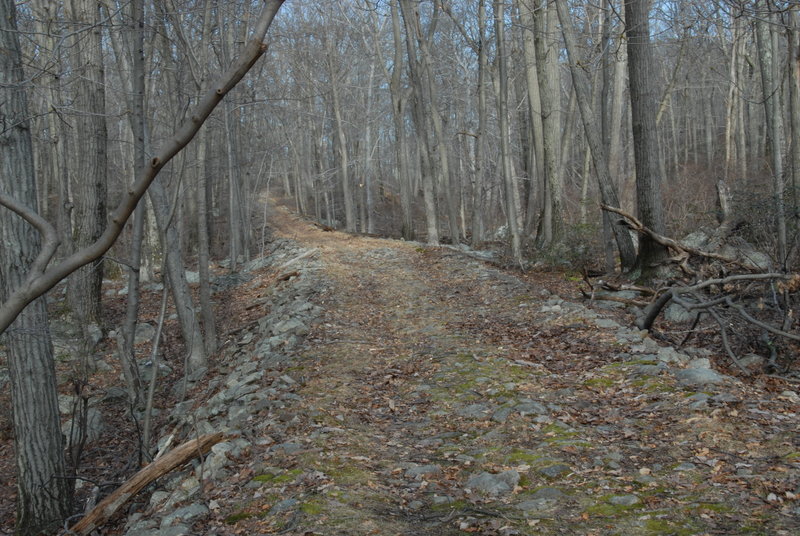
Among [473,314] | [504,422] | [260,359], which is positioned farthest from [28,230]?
[473,314]

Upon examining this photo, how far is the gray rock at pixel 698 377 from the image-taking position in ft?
17.4

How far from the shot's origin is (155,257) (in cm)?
1870

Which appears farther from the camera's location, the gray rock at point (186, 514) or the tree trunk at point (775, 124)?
the tree trunk at point (775, 124)

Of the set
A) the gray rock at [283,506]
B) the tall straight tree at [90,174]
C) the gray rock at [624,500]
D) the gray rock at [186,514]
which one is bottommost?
the gray rock at [186,514]

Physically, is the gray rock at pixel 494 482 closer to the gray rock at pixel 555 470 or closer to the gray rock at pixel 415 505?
the gray rock at pixel 555 470

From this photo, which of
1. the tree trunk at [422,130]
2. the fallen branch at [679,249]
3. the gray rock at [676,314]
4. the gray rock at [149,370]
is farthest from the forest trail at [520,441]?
the tree trunk at [422,130]

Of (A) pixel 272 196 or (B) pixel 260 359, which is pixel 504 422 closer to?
(B) pixel 260 359

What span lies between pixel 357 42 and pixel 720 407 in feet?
89.2

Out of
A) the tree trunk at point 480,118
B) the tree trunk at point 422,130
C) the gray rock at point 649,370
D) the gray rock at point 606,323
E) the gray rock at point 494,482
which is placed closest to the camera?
the gray rock at point 494,482

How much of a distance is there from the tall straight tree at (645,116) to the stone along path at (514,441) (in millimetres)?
2580

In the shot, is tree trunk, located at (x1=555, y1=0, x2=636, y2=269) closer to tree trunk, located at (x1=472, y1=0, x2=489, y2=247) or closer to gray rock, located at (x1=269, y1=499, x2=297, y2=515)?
tree trunk, located at (x1=472, y1=0, x2=489, y2=247)

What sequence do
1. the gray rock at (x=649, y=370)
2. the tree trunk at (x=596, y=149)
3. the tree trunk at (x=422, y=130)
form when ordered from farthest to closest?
the tree trunk at (x=422, y=130)
the tree trunk at (x=596, y=149)
the gray rock at (x=649, y=370)

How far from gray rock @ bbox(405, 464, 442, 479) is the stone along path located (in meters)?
0.01

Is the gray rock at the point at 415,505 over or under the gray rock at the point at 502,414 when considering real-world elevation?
under
